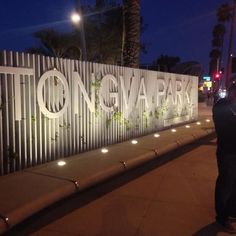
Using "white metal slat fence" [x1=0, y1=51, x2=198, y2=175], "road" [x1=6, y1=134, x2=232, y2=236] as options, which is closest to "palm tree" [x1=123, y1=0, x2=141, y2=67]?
"white metal slat fence" [x1=0, y1=51, x2=198, y2=175]

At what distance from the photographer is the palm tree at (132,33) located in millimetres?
14860

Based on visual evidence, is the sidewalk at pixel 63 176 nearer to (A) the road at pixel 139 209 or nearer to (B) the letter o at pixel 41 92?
(A) the road at pixel 139 209

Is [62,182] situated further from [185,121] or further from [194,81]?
[194,81]

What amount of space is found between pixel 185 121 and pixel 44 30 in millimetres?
22544

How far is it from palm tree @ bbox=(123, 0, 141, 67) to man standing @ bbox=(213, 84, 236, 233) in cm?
980

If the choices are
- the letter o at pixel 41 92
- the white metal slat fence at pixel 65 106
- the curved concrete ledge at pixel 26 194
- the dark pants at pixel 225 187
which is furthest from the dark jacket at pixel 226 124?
the letter o at pixel 41 92

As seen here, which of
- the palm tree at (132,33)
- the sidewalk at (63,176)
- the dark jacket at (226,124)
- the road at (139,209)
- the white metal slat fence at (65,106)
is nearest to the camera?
the dark jacket at (226,124)

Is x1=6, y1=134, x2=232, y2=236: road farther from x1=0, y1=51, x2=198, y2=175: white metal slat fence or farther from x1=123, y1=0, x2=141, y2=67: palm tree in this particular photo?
x1=123, y1=0, x2=141, y2=67: palm tree

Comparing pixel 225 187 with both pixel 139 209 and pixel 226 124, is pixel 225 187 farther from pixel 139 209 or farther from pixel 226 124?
pixel 139 209

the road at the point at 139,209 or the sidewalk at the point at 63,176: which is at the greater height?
the sidewalk at the point at 63,176

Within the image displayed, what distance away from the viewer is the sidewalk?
5559 mm

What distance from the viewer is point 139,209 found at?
240 inches

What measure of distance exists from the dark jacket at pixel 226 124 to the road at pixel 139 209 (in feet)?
3.47

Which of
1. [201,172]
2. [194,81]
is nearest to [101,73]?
[201,172]
